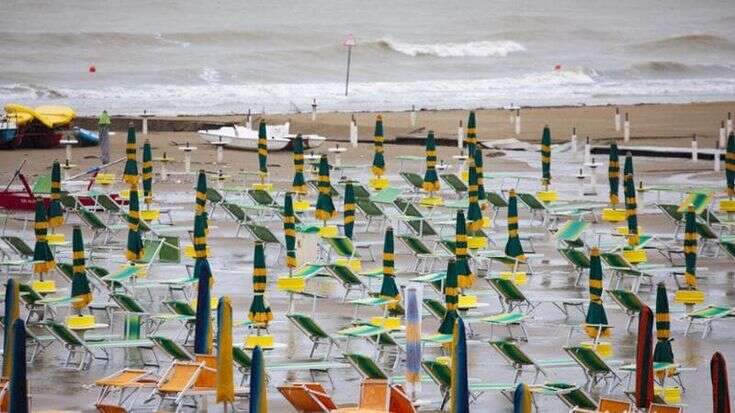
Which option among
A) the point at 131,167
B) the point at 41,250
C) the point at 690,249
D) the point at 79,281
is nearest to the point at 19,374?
the point at 79,281

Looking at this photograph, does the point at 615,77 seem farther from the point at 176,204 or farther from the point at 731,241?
the point at 731,241

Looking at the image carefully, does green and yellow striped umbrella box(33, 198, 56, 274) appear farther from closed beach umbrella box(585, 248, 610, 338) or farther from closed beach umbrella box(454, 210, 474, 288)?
closed beach umbrella box(585, 248, 610, 338)

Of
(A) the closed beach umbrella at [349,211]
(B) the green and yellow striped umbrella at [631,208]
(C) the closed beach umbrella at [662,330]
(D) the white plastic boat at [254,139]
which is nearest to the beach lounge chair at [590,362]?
(C) the closed beach umbrella at [662,330]

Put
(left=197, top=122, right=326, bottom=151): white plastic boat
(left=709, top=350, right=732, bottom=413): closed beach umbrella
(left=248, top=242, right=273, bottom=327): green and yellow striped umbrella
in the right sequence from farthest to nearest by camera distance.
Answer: (left=197, top=122, right=326, bottom=151): white plastic boat → (left=248, top=242, right=273, bottom=327): green and yellow striped umbrella → (left=709, top=350, right=732, bottom=413): closed beach umbrella

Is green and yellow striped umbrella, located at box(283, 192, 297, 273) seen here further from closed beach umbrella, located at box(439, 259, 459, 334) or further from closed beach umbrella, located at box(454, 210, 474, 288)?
closed beach umbrella, located at box(439, 259, 459, 334)

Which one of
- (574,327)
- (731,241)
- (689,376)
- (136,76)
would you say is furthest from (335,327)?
(136,76)

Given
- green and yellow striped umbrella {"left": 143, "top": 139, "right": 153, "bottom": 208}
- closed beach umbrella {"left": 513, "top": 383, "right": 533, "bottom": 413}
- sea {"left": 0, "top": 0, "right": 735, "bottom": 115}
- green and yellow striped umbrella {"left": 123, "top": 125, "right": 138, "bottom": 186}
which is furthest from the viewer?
sea {"left": 0, "top": 0, "right": 735, "bottom": 115}

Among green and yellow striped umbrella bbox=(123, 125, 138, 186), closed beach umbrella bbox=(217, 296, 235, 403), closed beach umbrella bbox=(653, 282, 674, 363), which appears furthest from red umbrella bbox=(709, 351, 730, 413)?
green and yellow striped umbrella bbox=(123, 125, 138, 186)

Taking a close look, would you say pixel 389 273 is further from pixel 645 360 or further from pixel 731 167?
pixel 731 167

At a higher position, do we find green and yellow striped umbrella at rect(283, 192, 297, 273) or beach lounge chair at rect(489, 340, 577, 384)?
green and yellow striped umbrella at rect(283, 192, 297, 273)

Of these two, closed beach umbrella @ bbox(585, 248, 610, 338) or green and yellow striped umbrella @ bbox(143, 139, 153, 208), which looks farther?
green and yellow striped umbrella @ bbox(143, 139, 153, 208)
